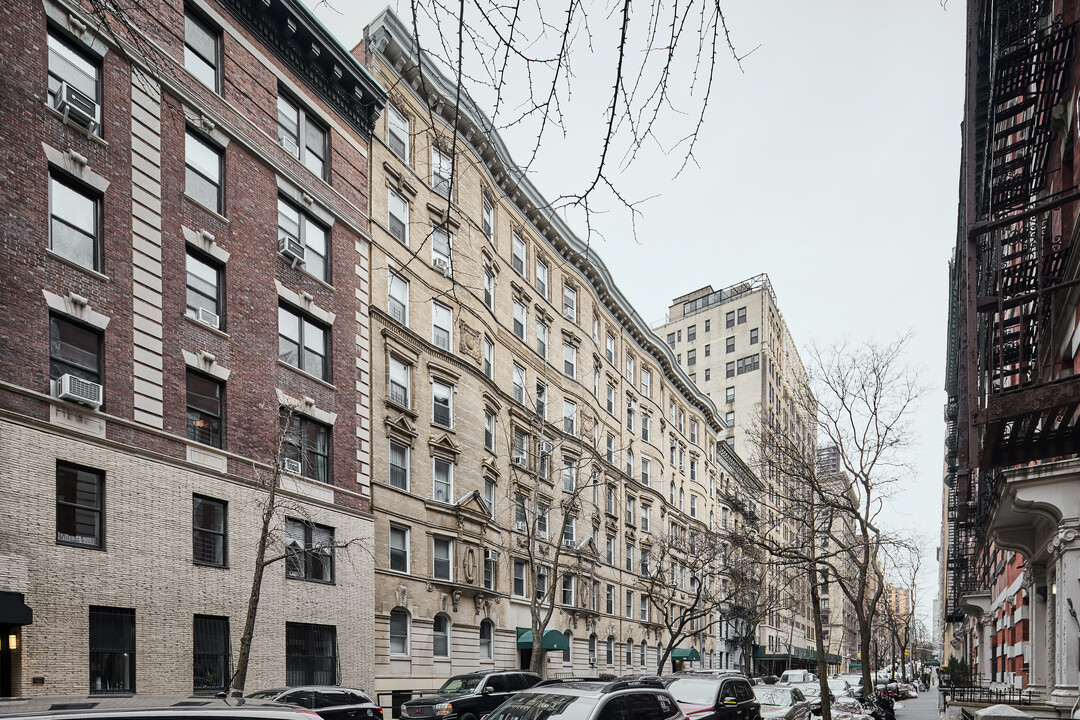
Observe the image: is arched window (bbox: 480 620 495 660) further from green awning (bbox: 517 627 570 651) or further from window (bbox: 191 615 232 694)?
window (bbox: 191 615 232 694)

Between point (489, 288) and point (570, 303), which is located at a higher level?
point (570, 303)

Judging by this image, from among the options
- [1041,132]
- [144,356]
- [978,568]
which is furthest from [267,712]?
[978,568]

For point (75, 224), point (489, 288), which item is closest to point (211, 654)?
point (75, 224)

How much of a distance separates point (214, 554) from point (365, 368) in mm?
8736

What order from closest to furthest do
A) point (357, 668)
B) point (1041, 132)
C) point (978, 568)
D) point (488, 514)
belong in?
point (1041, 132) → point (357, 668) → point (488, 514) → point (978, 568)

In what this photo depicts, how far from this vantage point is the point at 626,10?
351cm

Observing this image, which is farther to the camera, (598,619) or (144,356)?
(598,619)

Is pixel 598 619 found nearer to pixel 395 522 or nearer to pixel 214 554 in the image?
pixel 395 522

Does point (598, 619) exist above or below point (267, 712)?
below

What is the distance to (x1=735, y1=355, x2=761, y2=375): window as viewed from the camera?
85250 mm

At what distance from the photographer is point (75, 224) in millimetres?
18281

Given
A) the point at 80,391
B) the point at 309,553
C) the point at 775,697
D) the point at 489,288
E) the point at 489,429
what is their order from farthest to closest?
the point at 489,288
the point at 489,429
the point at 775,697
the point at 309,553
the point at 80,391

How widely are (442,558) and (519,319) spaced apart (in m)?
13.8

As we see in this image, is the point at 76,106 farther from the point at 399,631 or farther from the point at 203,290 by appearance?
the point at 399,631
